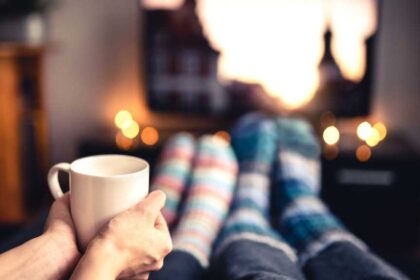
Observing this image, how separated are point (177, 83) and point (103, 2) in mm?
536

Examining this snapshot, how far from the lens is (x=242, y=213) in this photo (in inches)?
41.5

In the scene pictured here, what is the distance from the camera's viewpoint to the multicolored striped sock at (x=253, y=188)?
888 mm

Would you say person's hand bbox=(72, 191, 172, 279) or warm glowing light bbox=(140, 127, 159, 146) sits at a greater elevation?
person's hand bbox=(72, 191, 172, 279)

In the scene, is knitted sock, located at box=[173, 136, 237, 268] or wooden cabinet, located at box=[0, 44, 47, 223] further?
wooden cabinet, located at box=[0, 44, 47, 223]

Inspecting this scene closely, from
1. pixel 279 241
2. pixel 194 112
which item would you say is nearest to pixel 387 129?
pixel 194 112

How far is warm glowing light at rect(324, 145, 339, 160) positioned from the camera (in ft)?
6.39

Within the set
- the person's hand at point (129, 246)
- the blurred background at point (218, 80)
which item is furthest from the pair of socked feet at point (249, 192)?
the blurred background at point (218, 80)

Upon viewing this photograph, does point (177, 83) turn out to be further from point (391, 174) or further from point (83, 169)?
point (83, 169)

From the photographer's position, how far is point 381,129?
2.22 meters

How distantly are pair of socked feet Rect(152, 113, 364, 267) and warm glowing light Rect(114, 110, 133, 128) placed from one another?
2.73 feet

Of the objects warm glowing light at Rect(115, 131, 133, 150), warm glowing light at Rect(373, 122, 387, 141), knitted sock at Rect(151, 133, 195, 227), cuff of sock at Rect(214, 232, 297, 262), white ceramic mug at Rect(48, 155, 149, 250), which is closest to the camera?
white ceramic mug at Rect(48, 155, 149, 250)

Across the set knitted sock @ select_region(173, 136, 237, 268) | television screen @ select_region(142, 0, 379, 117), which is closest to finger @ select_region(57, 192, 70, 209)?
knitted sock @ select_region(173, 136, 237, 268)

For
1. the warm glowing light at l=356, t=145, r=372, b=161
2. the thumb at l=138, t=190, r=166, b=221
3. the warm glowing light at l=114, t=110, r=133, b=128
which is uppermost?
the thumb at l=138, t=190, r=166, b=221

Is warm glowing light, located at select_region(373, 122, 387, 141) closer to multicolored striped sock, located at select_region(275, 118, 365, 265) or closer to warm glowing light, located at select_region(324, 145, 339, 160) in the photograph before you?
warm glowing light, located at select_region(324, 145, 339, 160)
